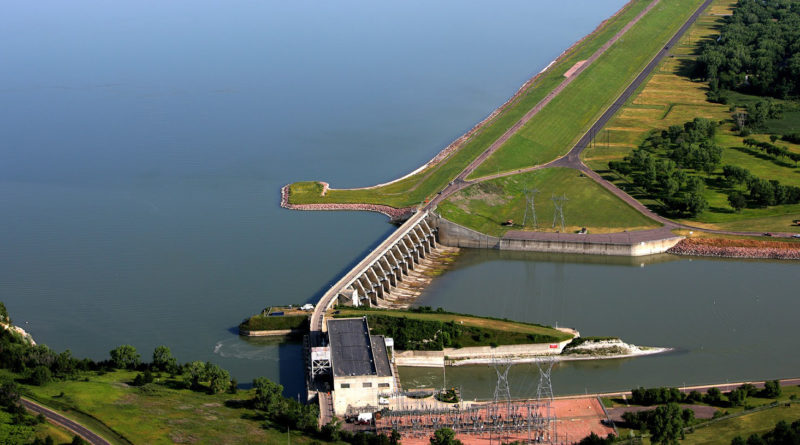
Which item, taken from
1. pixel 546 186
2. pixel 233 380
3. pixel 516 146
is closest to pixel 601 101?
pixel 516 146

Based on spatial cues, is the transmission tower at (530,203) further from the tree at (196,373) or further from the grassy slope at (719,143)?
the tree at (196,373)

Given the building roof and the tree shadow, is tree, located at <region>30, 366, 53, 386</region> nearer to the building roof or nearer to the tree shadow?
the building roof

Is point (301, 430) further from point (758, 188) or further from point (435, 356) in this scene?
point (758, 188)

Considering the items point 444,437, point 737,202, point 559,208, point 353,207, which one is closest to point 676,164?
point 737,202

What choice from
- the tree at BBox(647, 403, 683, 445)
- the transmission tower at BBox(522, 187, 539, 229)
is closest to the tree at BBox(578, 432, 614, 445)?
the tree at BBox(647, 403, 683, 445)

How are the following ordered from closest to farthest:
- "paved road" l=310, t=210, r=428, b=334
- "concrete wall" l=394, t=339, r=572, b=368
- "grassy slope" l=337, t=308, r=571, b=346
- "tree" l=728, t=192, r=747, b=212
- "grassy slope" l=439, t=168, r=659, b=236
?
"concrete wall" l=394, t=339, r=572, b=368, "grassy slope" l=337, t=308, r=571, b=346, "paved road" l=310, t=210, r=428, b=334, "grassy slope" l=439, t=168, r=659, b=236, "tree" l=728, t=192, r=747, b=212

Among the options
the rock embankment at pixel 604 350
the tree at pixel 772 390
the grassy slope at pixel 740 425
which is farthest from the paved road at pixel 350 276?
the tree at pixel 772 390
